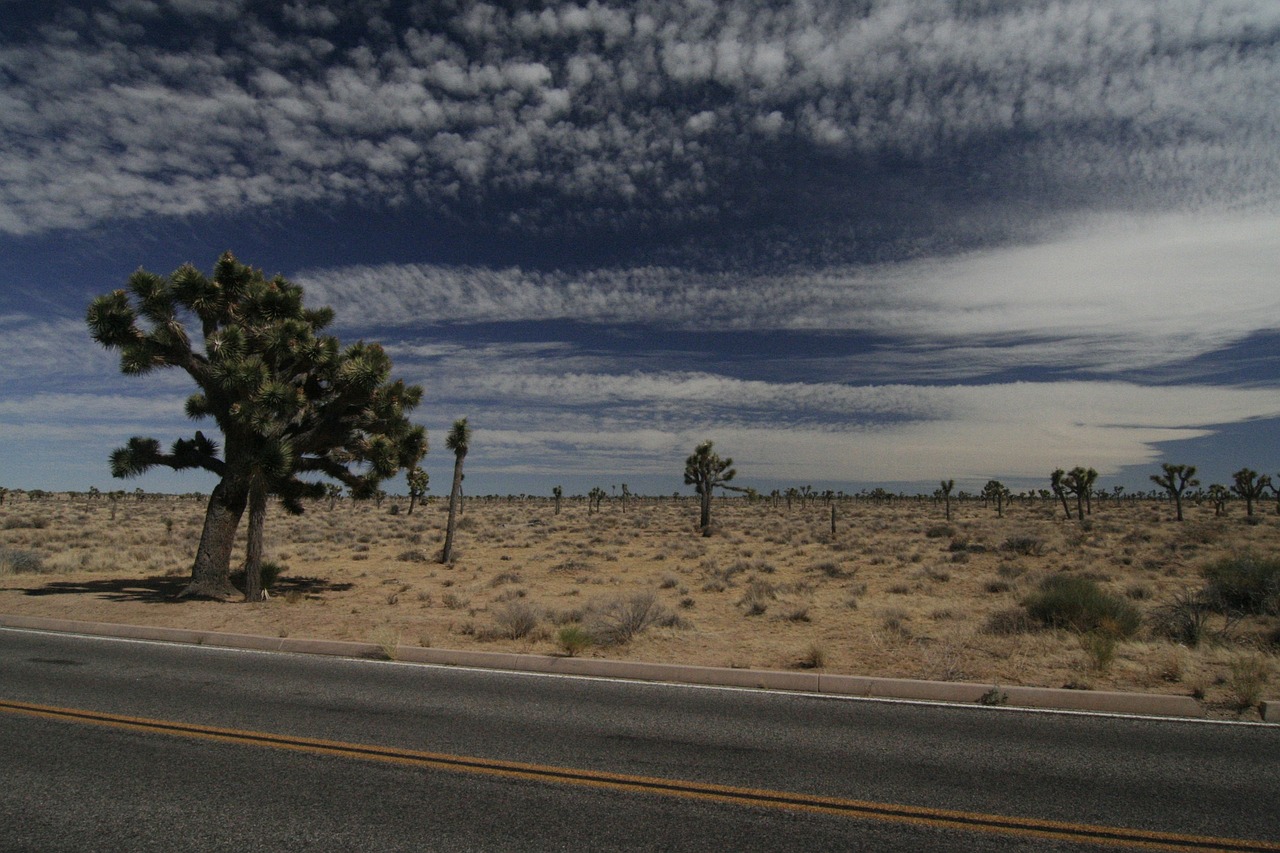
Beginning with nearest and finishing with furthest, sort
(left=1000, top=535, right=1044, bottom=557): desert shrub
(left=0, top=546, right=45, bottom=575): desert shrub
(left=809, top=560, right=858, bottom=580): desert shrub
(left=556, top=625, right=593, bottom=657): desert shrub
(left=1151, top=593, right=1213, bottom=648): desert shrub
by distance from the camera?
1. (left=556, top=625, right=593, bottom=657): desert shrub
2. (left=1151, top=593, right=1213, bottom=648): desert shrub
3. (left=0, top=546, right=45, bottom=575): desert shrub
4. (left=809, top=560, right=858, bottom=580): desert shrub
5. (left=1000, top=535, right=1044, bottom=557): desert shrub

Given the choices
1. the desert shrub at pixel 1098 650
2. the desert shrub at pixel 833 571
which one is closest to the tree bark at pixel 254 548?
the desert shrub at pixel 1098 650

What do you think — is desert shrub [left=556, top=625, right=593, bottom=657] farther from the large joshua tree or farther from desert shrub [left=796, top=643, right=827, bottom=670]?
the large joshua tree

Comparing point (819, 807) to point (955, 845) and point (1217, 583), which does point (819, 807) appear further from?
point (1217, 583)

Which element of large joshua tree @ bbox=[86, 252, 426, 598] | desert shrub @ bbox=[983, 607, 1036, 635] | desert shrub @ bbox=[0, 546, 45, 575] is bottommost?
desert shrub @ bbox=[0, 546, 45, 575]

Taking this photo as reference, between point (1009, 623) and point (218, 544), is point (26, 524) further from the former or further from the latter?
point (1009, 623)

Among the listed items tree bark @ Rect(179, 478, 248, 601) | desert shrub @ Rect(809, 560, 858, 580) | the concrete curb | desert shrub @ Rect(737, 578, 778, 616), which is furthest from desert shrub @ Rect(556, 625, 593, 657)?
desert shrub @ Rect(809, 560, 858, 580)

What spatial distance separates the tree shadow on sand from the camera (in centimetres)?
1705

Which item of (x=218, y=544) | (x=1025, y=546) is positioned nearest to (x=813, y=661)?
(x=218, y=544)

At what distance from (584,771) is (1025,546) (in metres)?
30.2

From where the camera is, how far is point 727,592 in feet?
71.5

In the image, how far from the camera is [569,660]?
10.4 metres

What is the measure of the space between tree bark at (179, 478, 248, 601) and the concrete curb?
412cm

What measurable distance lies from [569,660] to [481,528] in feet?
135

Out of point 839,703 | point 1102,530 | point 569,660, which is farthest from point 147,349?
point 1102,530
